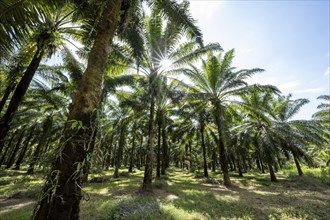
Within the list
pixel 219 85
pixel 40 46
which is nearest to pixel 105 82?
pixel 40 46

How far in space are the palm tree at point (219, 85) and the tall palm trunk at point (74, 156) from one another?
35.4ft

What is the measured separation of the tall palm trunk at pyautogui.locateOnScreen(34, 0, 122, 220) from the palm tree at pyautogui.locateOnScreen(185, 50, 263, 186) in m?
10.8

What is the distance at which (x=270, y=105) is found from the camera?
18719 mm

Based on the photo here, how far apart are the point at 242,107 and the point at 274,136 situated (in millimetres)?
4898

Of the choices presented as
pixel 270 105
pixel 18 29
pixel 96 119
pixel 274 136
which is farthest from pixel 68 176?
pixel 270 105

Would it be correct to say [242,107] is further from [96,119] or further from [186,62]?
[96,119]

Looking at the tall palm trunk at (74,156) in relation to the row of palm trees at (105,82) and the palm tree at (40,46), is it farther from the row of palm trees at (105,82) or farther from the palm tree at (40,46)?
the palm tree at (40,46)

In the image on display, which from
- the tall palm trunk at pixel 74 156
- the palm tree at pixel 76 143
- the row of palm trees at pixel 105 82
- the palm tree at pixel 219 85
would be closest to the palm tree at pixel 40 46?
the row of palm trees at pixel 105 82

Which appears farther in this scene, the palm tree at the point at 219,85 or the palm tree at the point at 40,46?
the palm tree at the point at 219,85

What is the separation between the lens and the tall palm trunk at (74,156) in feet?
5.72

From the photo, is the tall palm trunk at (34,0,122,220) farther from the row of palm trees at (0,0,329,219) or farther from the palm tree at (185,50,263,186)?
the palm tree at (185,50,263,186)

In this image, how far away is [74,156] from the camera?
6.48ft

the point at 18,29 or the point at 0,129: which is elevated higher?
the point at 18,29

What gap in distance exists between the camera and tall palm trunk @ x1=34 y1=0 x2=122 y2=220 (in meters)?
1.74
